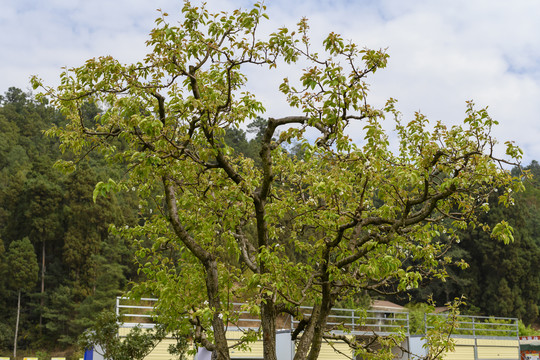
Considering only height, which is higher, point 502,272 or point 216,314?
point 502,272

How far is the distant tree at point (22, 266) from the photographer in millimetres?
34375

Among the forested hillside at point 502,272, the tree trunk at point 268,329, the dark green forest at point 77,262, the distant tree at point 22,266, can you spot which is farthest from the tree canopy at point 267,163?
the forested hillside at point 502,272

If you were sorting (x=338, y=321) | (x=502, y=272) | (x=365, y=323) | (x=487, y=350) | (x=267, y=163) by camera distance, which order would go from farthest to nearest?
(x=502, y=272)
(x=338, y=321)
(x=487, y=350)
(x=365, y=323)
(x=267, y=163)

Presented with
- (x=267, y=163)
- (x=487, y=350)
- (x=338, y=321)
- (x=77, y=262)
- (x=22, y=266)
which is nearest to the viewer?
(x=267, y=163)

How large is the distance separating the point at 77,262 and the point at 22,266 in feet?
10.8

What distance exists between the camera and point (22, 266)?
34312 mm

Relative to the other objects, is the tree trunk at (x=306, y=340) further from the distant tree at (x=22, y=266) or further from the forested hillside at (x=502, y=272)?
the forested hillside at (x=502, y=272)

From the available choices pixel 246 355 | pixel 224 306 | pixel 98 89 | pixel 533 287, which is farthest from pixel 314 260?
pixel 533 287

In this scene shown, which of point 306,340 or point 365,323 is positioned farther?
point 365,323

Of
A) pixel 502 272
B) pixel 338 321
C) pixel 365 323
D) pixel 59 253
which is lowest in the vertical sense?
pixel 338 321

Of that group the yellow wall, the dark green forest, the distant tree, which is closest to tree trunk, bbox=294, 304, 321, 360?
the yellow wall

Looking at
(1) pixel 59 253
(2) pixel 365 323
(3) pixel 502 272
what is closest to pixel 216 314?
(2) pixel 365 323

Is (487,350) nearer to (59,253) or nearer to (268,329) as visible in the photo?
(268,329)

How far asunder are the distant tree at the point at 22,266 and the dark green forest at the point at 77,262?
6 centimetres
